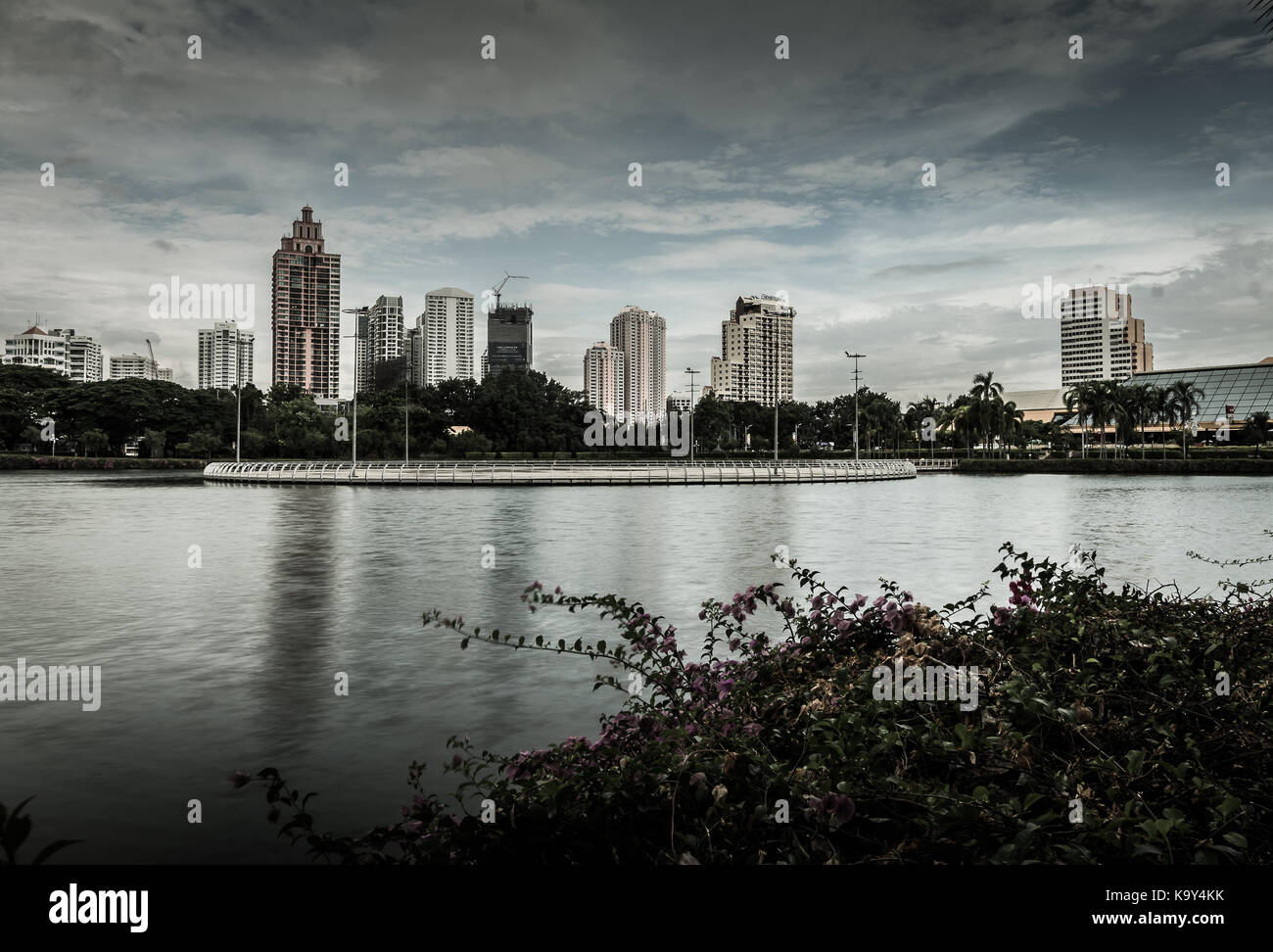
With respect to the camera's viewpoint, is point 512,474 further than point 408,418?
No

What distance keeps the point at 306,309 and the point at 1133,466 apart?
125 meters

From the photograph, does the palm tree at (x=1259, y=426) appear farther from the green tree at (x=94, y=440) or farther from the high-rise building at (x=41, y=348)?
the high-rise building at (x=41, y=348)

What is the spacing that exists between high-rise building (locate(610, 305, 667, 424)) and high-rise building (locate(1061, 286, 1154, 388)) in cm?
8508

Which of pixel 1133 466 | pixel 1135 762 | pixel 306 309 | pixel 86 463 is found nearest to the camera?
pixel 1135 762

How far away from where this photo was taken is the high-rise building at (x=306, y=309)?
443 ft

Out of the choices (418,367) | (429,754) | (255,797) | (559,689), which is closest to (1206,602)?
(559,689)

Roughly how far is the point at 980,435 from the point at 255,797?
317 ft

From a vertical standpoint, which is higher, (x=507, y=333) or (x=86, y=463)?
(x=507, y=333)

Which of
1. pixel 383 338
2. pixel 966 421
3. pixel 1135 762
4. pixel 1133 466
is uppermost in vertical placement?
pixel 383 338

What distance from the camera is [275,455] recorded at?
7488 cm

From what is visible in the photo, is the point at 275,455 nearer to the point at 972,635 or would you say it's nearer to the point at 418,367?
the point at 972,635

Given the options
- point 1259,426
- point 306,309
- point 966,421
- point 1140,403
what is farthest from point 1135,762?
point 306,309

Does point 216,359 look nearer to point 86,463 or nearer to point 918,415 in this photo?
point 86,463

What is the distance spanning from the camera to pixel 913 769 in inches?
127
